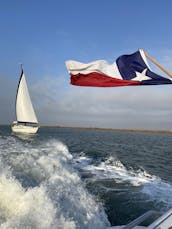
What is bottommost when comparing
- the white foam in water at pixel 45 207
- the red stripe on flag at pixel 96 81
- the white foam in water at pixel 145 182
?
the white foam in water at pixel 145 182

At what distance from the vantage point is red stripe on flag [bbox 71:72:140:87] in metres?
7.61

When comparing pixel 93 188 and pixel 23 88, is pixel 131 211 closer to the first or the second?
pixel 93 188

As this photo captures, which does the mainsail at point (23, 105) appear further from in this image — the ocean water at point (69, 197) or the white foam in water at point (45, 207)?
the white foam in water at point (45, 207)

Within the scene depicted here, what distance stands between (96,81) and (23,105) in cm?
5558

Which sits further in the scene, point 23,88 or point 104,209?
point 23,88

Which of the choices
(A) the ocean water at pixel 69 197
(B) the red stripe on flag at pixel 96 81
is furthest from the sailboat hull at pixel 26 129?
(B) the red stripe on flag at pixel 96 81

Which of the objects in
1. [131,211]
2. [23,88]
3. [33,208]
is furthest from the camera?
[23,88]

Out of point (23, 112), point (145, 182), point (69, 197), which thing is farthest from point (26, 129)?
point (69, 197)

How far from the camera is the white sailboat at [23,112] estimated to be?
194 feet

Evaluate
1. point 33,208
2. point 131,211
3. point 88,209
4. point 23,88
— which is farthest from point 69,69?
point 23,88

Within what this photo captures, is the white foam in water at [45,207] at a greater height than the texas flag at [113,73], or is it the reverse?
the texas flag at [113,73]

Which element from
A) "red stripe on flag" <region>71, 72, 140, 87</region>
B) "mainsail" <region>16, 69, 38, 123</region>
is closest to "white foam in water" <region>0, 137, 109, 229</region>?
"red stripe on flag" <region>71, 72, 140, 87</region>

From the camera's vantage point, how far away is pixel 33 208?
684 centimetres

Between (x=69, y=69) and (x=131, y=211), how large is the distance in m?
5.16
